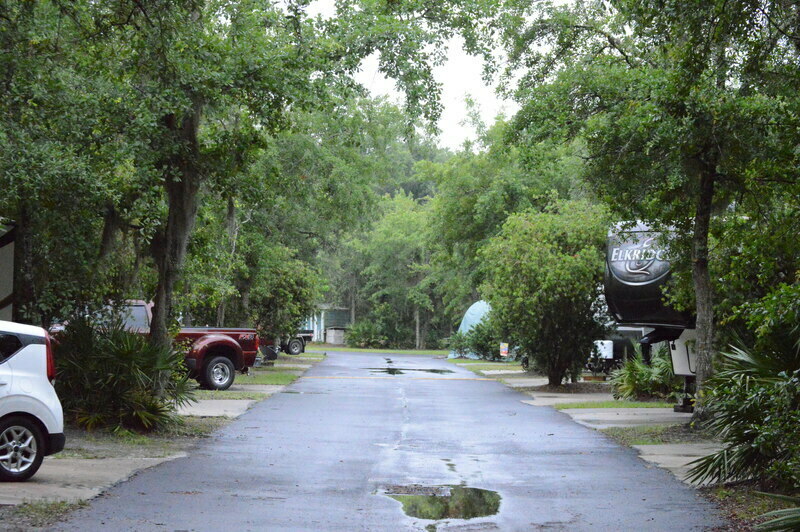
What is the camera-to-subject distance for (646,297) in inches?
722

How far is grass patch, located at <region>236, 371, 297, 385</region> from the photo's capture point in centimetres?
2753

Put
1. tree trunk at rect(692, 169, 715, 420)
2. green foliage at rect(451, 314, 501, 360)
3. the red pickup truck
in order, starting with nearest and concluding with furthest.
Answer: tree trunk at rect(692, 169, 715, 420)
the red pickup truck
green foliage at rect(451, 314, 501, 360)

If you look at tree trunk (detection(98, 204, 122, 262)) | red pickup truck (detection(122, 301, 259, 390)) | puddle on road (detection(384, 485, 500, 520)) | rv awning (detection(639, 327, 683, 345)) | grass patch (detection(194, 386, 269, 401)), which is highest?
tree trunk (detection(98, 204, 122, 262))

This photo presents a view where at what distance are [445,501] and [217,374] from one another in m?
15.2

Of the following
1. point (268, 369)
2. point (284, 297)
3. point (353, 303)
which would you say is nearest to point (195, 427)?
point (268, 369)

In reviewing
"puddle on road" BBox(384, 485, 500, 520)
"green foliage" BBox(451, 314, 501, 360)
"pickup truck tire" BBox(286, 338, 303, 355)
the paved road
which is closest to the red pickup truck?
the paved road

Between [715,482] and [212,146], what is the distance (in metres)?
9.30

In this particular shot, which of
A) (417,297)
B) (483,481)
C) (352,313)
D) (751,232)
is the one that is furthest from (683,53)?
(352,313)

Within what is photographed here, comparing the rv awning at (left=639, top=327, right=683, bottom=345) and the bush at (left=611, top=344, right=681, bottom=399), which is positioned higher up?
the rv awning at (left=639, top=327, right=683, bottom=345)

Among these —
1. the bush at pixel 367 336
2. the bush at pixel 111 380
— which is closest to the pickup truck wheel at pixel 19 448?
the bush at pixel 111 380

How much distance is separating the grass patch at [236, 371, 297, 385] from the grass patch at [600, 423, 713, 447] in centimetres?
1316

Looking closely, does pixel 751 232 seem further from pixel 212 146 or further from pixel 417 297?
pixel 417 297

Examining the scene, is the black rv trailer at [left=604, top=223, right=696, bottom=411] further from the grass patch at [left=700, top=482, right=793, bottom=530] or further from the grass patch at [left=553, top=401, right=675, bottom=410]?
the grass patch at [left=700, top=482, right=793, bottom=530]

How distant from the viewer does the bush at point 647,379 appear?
2259cm
